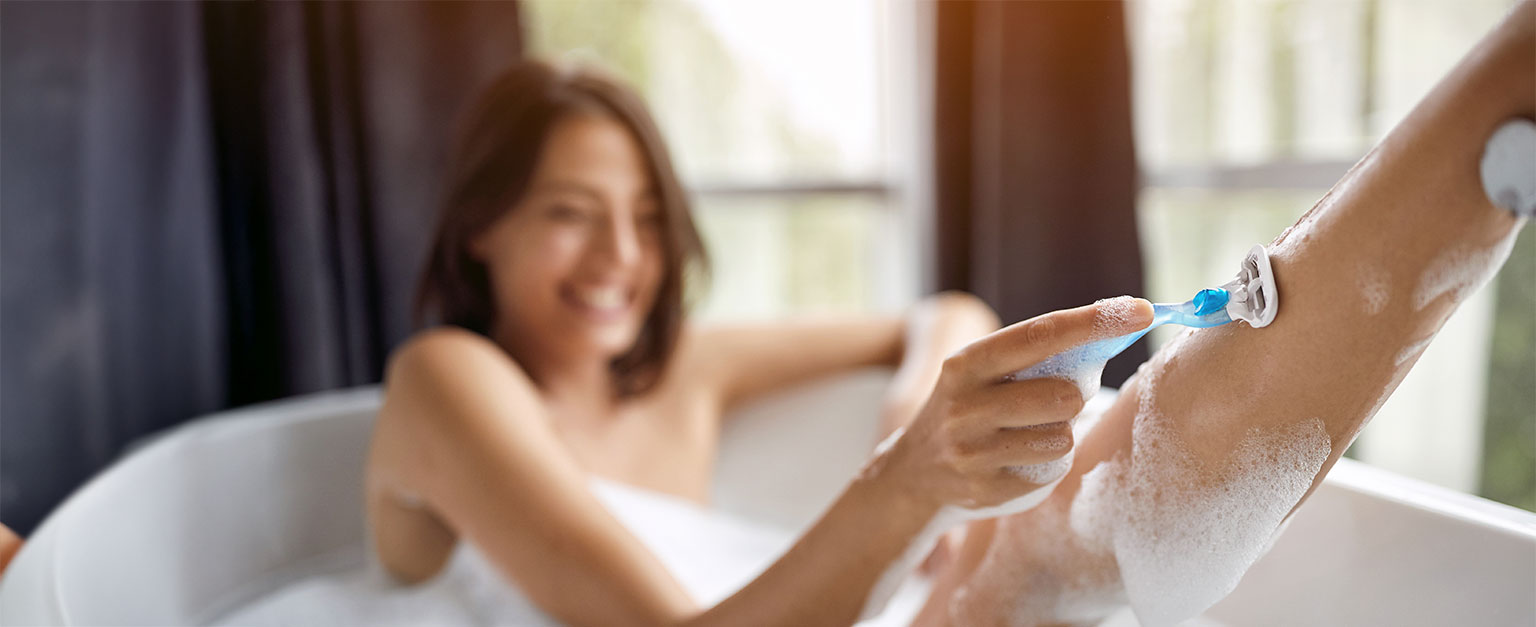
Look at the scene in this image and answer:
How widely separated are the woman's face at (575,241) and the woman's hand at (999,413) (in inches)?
23.7

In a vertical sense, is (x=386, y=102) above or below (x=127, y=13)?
below

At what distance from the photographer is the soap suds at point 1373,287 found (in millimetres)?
452

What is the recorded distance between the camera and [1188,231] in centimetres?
159

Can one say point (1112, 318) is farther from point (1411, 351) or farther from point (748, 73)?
point (748, 73)

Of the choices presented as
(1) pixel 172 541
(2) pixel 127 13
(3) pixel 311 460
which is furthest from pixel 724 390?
(2) pixel 127 13

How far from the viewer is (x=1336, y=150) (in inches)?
51.6

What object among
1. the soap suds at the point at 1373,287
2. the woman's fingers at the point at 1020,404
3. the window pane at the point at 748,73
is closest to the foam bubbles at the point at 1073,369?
the woman's fingers at the point at 1020,404

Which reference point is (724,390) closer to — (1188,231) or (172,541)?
(172,541)

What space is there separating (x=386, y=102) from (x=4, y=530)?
→ 107cm

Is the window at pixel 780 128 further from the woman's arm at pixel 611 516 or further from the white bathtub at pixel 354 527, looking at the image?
the woman's arm at pixel 611 516

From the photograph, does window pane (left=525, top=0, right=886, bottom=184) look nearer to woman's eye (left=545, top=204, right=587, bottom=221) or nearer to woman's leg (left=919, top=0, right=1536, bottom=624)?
woman's eye (left=545, top=204, right=587, bottom=221)

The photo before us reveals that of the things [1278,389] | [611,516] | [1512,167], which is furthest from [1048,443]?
[611,516]

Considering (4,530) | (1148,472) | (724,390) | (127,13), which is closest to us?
(1148,472)

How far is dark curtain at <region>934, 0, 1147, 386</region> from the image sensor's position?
64.1 inches
